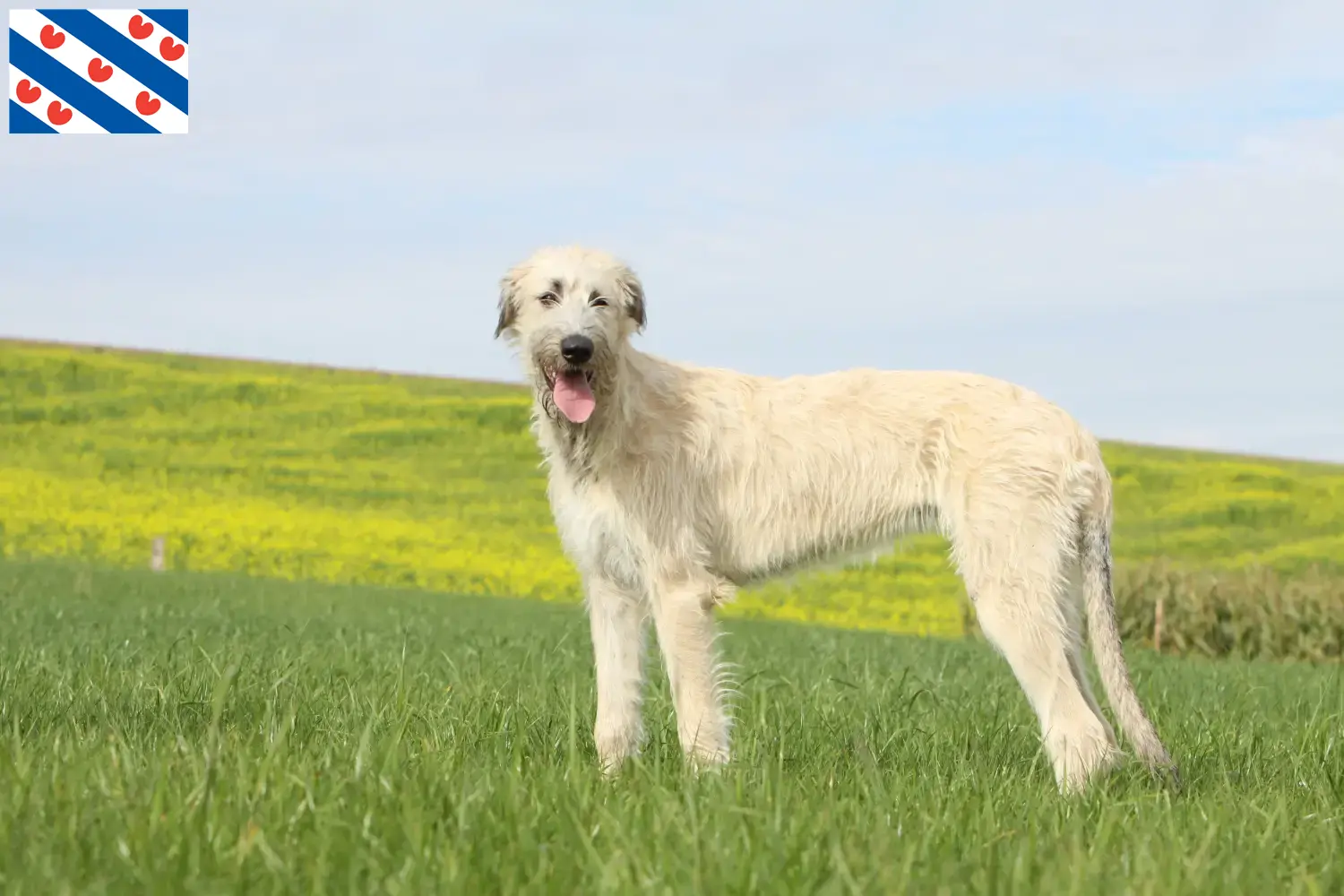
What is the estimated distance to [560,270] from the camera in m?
6.19

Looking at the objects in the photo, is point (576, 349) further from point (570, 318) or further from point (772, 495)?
point (772, 495)

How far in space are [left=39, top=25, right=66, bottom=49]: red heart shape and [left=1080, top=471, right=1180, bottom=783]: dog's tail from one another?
1772 cm

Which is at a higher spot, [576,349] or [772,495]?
[576,349]

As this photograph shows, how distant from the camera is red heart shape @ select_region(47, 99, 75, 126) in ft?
60.6

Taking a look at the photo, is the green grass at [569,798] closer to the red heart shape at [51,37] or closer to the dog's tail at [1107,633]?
the dog's tail at [1107,633]

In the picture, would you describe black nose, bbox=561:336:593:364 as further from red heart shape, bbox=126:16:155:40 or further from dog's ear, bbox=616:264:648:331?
red heart shape, bbox=126:16:155:40

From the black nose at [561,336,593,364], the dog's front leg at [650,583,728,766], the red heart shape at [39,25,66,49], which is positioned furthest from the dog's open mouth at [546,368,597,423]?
the red heart shape at [39,25,66,49]

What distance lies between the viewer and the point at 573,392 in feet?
20.1

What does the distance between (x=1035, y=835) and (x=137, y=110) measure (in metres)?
16.4

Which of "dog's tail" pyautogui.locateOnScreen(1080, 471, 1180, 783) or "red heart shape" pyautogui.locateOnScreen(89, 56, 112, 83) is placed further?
"red heart shape" pyautogui.locateOnScreen(89, 56, 112, 83)

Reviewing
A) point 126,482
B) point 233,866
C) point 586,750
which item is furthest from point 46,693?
point 126,482

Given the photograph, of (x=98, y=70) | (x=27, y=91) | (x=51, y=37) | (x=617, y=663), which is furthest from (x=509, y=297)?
(x=51, y=37)

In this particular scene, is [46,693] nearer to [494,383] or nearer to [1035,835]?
[1035,835]

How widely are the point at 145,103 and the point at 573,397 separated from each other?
13332 millimetres
